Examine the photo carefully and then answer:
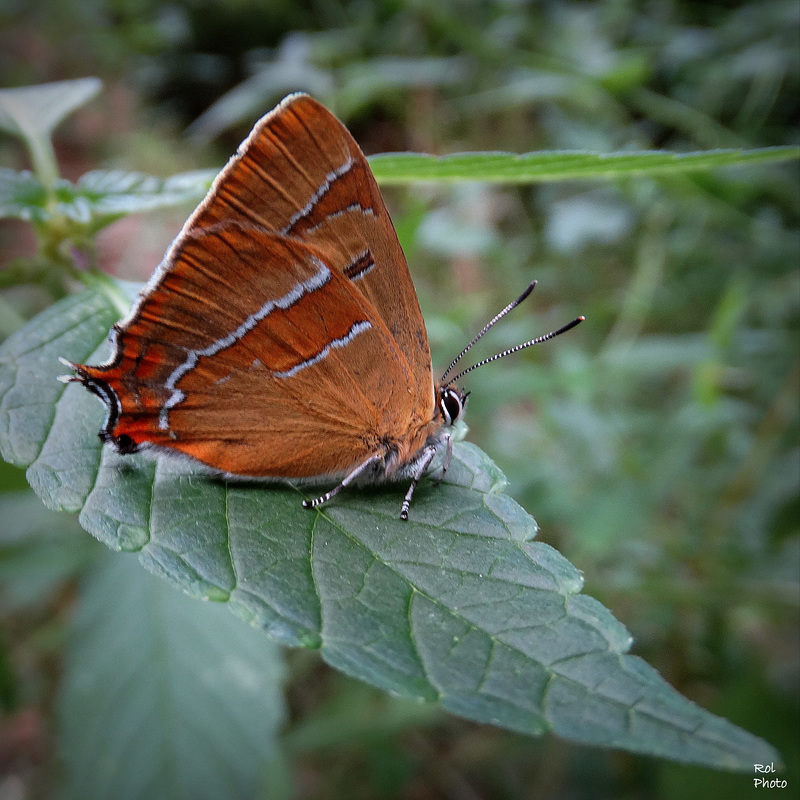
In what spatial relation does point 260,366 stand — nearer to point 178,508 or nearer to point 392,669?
point 178,508

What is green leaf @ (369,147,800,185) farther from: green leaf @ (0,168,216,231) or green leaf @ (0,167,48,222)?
green leaf @ (0,167,48,222)

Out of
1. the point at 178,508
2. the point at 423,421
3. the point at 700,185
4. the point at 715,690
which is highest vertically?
the point at 178,508

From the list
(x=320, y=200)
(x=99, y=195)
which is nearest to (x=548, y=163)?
(x=320, y=200)

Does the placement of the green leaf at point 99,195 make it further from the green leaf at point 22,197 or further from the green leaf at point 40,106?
the green leaf at point 40,106

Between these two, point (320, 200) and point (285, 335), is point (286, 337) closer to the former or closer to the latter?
point (285, 335)

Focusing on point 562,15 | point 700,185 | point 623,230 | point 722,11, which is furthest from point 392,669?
point 722,11

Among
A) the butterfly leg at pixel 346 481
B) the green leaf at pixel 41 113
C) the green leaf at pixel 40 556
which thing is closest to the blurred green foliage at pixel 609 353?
the green leaf at pixel 40 556
